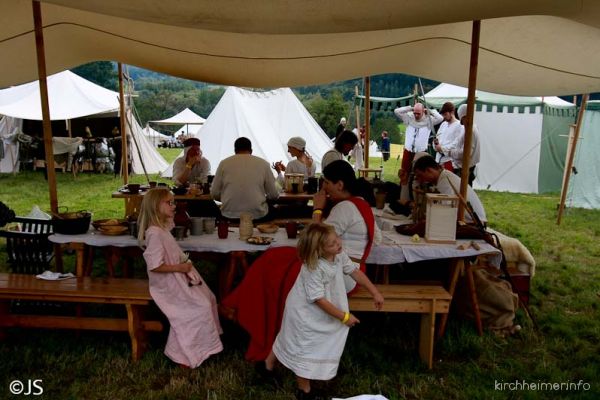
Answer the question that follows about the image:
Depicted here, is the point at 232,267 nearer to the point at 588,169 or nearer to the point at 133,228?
the point at 133,228

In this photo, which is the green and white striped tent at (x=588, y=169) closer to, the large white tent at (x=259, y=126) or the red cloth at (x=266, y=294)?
the large white tent at (x=259, y=126)

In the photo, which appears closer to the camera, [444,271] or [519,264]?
[519,264]

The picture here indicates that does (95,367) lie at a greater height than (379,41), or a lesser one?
lesser

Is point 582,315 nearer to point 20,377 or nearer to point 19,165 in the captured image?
point 20,377

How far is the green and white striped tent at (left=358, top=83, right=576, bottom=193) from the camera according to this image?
1015 centimetres

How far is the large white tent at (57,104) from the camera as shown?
11.4m

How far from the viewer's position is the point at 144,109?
155ft

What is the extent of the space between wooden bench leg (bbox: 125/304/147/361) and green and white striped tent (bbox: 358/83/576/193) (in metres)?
7.94

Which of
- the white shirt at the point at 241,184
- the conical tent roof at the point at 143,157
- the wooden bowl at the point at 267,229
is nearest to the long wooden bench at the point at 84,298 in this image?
the wooden bowl at the point at 267,229

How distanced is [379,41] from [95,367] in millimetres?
3339

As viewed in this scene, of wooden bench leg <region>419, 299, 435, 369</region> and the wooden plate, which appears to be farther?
the wooden plate

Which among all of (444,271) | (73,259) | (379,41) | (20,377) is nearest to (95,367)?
(20,377)

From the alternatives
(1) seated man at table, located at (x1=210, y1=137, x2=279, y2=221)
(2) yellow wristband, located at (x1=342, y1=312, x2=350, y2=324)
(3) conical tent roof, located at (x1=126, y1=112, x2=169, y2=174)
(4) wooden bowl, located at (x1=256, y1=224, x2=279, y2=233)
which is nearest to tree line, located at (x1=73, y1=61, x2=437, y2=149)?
(3) conical tent roof, located at (x1=126, y1=112, x2=169, y2=174)

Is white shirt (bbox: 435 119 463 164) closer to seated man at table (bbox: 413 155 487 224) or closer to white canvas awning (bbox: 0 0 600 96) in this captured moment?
white canvas awning (bbox: 0 0 600 96)
